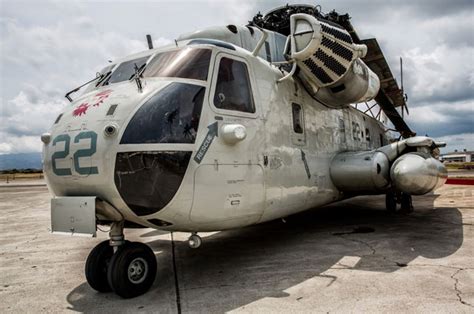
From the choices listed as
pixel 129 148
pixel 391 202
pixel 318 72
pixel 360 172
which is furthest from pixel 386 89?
pixel 129 148

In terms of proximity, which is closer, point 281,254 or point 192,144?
point 192,144

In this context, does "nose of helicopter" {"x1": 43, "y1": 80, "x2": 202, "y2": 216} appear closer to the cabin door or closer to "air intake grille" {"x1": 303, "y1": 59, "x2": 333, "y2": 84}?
the cabin door

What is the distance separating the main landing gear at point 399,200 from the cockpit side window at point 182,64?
22.7ft

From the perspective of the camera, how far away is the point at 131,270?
4.45 metres

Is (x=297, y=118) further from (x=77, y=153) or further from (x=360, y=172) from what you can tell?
(x=77, y=153)

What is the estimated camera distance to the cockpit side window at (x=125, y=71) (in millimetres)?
5055

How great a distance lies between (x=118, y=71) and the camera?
528 cm

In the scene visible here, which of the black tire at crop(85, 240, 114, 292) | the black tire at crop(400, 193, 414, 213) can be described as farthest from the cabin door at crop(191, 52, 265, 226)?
the black tire at crop(400, 193, 414, 213)

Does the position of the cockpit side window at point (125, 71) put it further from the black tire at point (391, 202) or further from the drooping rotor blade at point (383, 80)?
the drooping rotor blade at point (383, 80)

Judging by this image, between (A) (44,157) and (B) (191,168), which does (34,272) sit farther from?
(B) (191,168)

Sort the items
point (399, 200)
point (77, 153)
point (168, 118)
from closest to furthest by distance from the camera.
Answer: point (77, 153) → point (168, 118) → point (399, 200)

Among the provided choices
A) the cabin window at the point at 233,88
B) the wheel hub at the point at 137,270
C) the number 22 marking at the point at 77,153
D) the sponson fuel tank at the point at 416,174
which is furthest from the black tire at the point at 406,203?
the number 22 marking at the point at 77,153

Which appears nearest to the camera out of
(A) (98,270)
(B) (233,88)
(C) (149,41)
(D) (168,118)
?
(D) (168,118)

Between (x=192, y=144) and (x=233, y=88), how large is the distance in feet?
3.81
